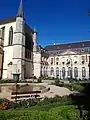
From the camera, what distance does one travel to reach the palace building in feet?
150

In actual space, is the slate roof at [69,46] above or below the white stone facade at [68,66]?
above

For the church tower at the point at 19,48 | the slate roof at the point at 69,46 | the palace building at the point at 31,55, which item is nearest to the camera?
the church tower at the point at 19,48

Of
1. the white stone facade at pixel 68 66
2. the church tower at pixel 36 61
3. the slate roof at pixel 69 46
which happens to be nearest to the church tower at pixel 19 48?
the church tower at pixel 36 61

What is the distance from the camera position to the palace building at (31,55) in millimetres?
45594

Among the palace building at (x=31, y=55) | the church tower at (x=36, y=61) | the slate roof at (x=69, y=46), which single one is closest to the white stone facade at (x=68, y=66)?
the palace building at (x=31, y=55)

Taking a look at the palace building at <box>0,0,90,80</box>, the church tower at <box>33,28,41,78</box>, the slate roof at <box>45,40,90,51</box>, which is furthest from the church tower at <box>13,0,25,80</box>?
the slate roof at <box>45,40,90,51</box>

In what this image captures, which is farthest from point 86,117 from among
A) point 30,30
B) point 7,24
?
point 30,30

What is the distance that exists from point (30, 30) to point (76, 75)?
23.3 m

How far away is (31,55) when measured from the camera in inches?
2121

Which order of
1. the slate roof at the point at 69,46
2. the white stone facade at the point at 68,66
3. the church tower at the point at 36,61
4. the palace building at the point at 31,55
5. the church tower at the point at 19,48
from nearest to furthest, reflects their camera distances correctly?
the church tower at the point at 19,48, the palace building at the point at 31,55, the church tower at the point at 36,61, the white stone facade at the point at 68,66, the slate roof at the point at 69,46

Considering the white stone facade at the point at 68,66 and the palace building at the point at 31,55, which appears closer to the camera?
the palace building at the point at 31,55

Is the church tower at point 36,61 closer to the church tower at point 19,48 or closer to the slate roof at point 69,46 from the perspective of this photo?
the church tower at point 19,48

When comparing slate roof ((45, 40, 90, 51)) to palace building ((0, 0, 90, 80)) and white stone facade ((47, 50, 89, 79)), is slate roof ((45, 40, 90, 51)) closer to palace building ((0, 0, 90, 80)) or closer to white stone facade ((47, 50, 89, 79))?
palace building ((0, 0, 90, 80))

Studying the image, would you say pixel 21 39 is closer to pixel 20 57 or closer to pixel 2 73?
pixel 20 57
